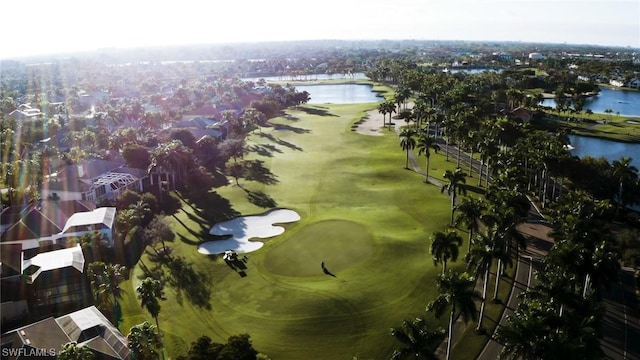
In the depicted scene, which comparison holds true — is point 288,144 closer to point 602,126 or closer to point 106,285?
point 106,285

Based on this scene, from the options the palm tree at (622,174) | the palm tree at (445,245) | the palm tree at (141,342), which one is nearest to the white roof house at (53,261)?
the palm tree at (141,342)

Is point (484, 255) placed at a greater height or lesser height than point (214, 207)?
greater

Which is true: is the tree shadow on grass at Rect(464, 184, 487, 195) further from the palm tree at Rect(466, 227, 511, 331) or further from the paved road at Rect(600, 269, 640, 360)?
the palm tree at Rect(466, 227, 511, 331)

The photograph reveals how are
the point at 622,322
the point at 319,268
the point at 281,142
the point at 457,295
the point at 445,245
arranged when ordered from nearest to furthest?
the point at 457,295
the point at 622,322
the point at 445,245
the point at 319,268
the point at 281,142

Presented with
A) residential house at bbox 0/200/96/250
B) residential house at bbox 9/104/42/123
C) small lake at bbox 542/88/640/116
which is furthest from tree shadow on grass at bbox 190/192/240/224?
small lake at bbox 542/88/640/116

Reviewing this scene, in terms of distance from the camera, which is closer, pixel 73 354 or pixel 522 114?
pixel 73 354

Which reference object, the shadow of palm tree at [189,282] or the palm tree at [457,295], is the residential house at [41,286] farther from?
the palm tree at [457,295]

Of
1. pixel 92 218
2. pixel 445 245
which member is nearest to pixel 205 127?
pixel 92 218

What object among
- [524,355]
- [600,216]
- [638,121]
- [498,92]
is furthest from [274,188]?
[638,121]
